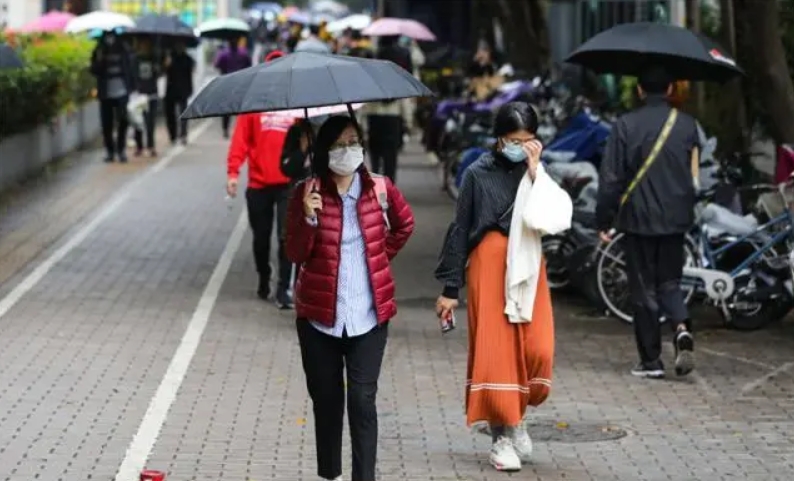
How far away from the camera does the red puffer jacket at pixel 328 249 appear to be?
26.9 feet

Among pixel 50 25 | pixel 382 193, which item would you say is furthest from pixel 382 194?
pixel 50 25

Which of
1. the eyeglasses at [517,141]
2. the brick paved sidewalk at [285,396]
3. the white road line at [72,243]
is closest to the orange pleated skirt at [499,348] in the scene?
the brick paved sidewalk at [285,396]

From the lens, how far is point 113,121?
89.5 ft

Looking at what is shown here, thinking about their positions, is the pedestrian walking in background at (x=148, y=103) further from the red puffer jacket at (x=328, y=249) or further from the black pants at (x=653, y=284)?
the red puffer jacket at (x=328, y=249)

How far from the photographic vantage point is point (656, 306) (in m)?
11.6

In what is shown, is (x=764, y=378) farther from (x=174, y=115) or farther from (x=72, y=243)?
(x=174, y=115)

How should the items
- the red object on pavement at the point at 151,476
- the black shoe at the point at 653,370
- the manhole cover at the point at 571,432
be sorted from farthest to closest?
the black shoe at the point at 653,370
the manhole cover at the point at 571,432
the red object on pavement at the point at 151,476

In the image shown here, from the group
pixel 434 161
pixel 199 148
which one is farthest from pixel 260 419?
pixel 199 148

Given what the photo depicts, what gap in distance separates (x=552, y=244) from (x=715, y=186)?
167 centimetres

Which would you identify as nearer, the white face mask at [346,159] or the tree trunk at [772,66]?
the white face mask at [346,159]

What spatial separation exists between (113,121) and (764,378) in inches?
665

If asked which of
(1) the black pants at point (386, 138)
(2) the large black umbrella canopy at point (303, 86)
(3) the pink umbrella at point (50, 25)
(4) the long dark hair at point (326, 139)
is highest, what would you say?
(2) the large black umbrella canopy at point (303, 86)

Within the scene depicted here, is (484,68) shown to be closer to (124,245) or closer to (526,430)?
(124,245)

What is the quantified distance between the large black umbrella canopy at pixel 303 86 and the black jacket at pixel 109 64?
18285 millimetres
